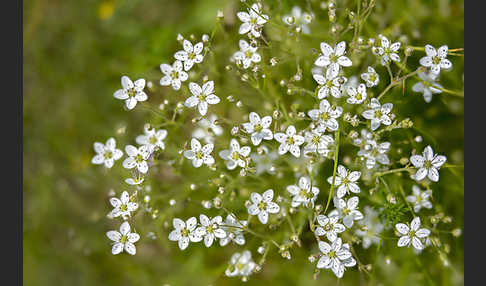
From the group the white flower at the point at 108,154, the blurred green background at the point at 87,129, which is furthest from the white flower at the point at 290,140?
the blurred green background at the point at 87,129

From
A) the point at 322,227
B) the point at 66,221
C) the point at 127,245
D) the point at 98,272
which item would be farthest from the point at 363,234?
the point at 66,221

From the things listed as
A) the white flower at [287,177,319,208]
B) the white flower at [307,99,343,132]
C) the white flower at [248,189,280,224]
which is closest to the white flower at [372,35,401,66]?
the white flower at [307,99,343,132]

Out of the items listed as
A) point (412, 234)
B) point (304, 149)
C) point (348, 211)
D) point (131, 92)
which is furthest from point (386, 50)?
point (131, 92)

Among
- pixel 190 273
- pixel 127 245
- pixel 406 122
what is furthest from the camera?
pixel 190 273

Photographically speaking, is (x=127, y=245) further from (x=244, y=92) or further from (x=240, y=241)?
(x=244, y=92)

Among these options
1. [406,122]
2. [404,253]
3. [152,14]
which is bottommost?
[404,253]

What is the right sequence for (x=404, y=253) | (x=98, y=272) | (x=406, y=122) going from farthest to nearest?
1. (x=98, y=272)
2. (x=404, y=253)
3. (x=406, y=122)

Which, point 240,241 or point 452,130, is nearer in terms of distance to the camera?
point 240,241

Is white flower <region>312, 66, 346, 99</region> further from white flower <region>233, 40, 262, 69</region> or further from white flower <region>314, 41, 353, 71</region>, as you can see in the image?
white flower <region>233, 40, 262, 69</region>

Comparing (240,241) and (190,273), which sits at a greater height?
(240,241)
